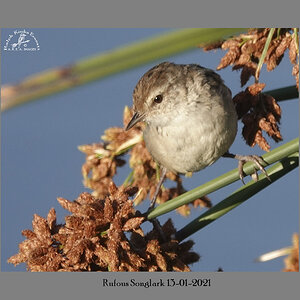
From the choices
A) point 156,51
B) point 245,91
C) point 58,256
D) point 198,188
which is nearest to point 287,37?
point 245,91

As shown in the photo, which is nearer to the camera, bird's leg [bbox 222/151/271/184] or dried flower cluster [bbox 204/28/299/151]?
bird's leg [bbox 222/151/271/184]

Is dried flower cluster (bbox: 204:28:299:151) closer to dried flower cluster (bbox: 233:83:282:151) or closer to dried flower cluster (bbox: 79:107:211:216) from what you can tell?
dried flower cluster (bbox: 233:83:282:151)

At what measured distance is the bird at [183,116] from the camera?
255 cm

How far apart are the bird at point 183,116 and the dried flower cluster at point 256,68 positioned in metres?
0.34

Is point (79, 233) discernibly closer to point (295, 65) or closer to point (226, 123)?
point (295, 65)

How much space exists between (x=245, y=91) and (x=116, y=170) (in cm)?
81

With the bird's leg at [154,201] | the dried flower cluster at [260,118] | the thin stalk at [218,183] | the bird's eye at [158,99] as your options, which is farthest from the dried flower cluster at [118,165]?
the thin stalk at [218,183]

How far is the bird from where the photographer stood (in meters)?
2.55

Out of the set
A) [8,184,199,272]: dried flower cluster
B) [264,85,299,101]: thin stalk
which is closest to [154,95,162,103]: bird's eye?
[264,85,299,101]: thin stalk

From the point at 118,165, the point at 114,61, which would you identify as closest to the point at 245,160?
the point at 118,165

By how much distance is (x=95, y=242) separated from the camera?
163cm

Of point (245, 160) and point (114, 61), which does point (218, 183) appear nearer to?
point (114, 61)

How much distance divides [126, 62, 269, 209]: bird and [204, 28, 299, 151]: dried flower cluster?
344 mm

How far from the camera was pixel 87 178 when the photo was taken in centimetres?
250
